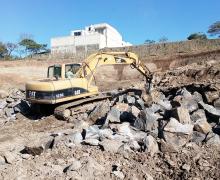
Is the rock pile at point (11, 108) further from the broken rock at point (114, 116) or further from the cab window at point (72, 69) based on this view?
the broken rock at point (114, 116)

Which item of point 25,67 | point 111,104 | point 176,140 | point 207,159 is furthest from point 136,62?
point 25,67

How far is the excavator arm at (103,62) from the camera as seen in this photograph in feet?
40.2

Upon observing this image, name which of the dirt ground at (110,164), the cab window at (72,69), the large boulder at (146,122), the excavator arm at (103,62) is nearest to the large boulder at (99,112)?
the excavator arm at (103,62)

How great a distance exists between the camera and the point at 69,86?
11555 mm

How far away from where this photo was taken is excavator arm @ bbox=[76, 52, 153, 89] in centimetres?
1226

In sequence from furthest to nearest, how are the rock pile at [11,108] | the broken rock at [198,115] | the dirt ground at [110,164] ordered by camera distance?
the rock pile at [11,108], the broken rock at [198,115], the dirt ground at [110,164]

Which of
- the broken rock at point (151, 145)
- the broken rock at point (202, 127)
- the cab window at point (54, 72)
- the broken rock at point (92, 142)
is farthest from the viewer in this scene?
the cab window at point (54, 72)

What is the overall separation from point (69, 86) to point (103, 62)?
1709mm

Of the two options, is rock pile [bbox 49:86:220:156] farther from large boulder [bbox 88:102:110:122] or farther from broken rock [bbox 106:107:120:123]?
large boulder [bbox 88:102:110:122]

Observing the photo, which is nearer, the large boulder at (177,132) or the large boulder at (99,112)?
the large boulder at (177,132)

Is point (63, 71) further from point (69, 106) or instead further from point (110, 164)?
point (110, 164)

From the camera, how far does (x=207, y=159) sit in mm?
7191

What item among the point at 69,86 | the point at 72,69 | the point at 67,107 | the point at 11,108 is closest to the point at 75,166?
the point at 67,107

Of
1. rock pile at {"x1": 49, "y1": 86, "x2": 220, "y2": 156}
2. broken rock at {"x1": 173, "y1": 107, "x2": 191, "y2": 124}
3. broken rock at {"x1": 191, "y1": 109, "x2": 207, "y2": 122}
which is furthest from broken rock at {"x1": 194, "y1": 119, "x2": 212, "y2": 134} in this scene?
broken rock at {"x1": 191, "y1": 109, "x2": 207, "y2": 122}
